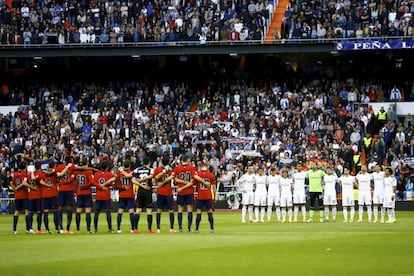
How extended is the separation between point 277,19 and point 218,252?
35.8 m

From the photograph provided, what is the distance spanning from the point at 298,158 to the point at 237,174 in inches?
123

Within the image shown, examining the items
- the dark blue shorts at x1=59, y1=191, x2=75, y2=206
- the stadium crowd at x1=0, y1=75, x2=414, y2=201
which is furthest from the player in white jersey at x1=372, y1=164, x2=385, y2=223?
the dark blue shorts at x1=59, y1=191, x2=75, y2=206

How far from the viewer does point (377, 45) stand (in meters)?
51.3

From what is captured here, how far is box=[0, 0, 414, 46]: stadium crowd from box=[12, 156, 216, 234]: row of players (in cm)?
2626

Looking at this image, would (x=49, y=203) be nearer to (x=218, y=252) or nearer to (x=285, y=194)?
(x=218, y=252)

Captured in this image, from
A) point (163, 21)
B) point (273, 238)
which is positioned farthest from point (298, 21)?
point (273, 238)

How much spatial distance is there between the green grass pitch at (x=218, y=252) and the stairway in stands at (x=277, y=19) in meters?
25.6

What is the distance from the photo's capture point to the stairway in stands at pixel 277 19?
180 feet

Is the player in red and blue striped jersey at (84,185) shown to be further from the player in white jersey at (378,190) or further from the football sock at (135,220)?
the player in white jersey at (378,190)

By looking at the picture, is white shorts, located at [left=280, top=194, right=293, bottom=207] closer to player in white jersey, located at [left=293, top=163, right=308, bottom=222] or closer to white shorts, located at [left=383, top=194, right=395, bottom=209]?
player in white jersey, located at [left=293, top=163, right=308, bottom=222]

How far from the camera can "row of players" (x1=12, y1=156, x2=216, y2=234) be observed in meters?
28.1

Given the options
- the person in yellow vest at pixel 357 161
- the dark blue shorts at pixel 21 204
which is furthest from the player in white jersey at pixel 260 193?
the person in yellow vest at pixel 357 161

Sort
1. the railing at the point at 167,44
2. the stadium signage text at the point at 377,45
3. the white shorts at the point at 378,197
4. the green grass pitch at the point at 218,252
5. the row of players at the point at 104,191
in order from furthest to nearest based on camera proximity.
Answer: the railing at the point at 167,44 < the stadium signage text at the point at 377,45 < the white shorts at the point at 378,197 < the row of players at the point at 104,191 < the green grass pitch at the point at 218,252

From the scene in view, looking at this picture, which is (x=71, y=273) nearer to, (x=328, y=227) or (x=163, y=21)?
(x=328, y=227)
